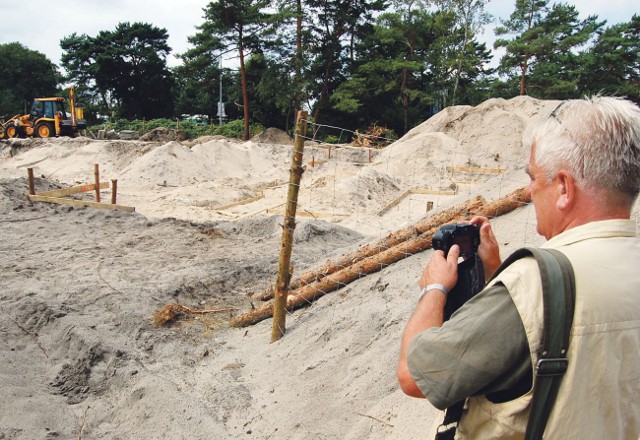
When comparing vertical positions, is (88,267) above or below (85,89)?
below

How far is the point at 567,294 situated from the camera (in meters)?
1.04

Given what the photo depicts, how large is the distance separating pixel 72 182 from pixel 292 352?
1496cm

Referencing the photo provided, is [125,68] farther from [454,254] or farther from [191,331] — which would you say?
[454,254]

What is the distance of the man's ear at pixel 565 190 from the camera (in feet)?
3.86

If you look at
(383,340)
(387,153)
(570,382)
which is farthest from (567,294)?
(387,153)

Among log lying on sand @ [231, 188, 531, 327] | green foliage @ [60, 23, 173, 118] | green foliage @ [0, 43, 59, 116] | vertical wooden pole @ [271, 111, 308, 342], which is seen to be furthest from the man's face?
green foliage @ [0, 43, 59, 116]

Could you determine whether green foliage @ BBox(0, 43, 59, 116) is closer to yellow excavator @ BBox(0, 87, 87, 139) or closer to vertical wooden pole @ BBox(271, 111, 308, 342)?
yellow excavator @ BBox(0, 87, 87, 139)

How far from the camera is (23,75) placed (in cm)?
4159

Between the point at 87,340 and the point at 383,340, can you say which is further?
the point at 87,340

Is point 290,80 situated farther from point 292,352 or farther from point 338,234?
point 292,352

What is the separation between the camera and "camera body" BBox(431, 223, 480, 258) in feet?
5.10

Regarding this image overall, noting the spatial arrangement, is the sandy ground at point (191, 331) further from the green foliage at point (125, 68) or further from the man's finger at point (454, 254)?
the green foliage at point (125, 68)

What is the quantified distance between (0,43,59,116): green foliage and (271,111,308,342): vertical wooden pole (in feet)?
141

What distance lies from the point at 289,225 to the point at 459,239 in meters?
2.61
